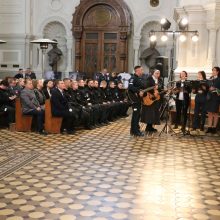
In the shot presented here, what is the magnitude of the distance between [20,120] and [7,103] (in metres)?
0.81

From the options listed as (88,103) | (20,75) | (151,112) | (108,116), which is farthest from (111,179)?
(20,75)

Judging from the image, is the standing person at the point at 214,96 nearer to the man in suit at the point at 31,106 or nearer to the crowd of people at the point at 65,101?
the crowd of people at the point at 65,101

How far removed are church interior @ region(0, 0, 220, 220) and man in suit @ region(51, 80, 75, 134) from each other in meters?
0.02

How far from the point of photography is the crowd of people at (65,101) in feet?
29.3

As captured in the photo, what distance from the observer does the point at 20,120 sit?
29.9ft

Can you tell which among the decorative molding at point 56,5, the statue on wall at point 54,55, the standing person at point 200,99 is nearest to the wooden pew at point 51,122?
the standing person at point 200,99

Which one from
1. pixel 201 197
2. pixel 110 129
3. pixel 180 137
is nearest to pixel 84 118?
pixel 110 129

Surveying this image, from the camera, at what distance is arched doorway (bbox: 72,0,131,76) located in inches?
680

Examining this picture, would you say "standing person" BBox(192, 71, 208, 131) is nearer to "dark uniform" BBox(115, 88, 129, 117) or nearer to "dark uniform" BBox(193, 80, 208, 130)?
"dark uniform" BBox(193, 80, 208, 130)

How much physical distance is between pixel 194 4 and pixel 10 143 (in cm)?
679

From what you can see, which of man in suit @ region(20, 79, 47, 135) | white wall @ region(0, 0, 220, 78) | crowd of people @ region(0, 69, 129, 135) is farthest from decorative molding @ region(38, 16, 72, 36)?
man in suit @ region(20, 79, 47, 135)

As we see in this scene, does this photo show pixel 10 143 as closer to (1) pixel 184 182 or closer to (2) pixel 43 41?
(1) pixel 184 182

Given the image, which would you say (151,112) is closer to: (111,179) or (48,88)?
(48,88)

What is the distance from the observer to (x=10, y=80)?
1106 cm
